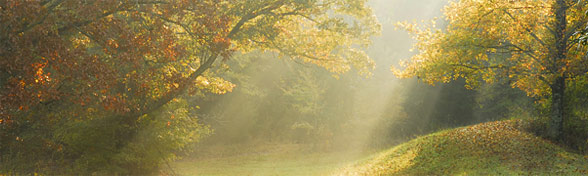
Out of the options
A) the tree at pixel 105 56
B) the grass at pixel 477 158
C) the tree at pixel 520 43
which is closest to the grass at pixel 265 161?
the grass at pixel 477 158

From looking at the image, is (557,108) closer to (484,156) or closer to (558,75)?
(558,75)

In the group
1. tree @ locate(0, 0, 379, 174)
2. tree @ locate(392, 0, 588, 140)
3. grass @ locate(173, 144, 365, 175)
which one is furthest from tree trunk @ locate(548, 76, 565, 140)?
grass @ locate(173, 144, 365, 175)

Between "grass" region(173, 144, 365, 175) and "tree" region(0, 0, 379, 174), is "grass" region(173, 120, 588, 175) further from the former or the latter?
"tree" region(0, 0, 379, 174)

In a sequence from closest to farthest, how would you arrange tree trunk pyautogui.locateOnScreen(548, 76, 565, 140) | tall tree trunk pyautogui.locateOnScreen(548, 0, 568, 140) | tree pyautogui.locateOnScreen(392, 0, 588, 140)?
tall tree trunk pyautogui.locateOnScreen(548, 0, 568, 140) → tree pyautogui.locateOnScreen(392, 0, 588, 140) → tree trunk pyautogui.locateOnScreen(548, 76, 565, 140)

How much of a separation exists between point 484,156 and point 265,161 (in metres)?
14.1

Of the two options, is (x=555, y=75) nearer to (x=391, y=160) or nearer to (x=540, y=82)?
(x=540, y=82)

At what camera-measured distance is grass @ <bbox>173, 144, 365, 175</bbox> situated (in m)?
19.9

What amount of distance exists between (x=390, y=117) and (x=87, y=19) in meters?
22.9

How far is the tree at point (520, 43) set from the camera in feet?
43.4

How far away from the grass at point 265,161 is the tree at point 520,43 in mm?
7104

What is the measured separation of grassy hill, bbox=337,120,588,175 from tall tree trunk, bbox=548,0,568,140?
0.68m

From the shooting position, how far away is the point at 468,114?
29.1m

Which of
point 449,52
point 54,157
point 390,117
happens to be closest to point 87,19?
point 54,157

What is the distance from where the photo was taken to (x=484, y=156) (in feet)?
43.6
